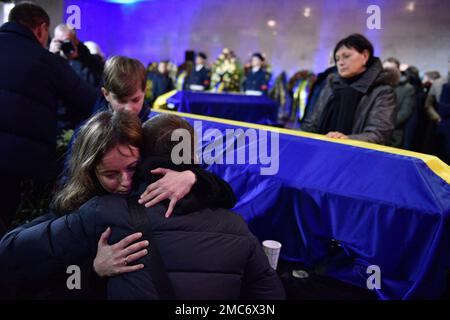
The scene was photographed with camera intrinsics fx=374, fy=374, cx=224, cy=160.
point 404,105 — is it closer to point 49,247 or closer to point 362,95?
point 362,95

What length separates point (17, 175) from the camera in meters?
1.80

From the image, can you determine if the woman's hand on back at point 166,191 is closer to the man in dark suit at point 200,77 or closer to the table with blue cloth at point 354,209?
the table with blue cloth at point 354,209

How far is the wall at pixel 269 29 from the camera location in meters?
7.16

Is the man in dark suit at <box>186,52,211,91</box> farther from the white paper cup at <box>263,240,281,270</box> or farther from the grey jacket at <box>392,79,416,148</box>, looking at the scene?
the white paper cup at <box>263,240,281,270</box>

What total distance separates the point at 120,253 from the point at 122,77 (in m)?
0.95

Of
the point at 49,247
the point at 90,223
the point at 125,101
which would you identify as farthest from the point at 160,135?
the point at 125,101

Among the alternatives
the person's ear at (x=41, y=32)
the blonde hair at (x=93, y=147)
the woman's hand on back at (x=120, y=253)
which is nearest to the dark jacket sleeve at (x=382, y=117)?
the blonde hair at (x=93, y=147)

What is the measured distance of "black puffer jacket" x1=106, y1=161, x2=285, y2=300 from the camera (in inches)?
35.5

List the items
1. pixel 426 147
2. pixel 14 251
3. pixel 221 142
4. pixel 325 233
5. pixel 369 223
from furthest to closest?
pixel 426 147
pixel 221 142
pixel 325 233
pixel 369 223
pixel 14 251

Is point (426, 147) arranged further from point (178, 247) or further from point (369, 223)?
point (178, 247)

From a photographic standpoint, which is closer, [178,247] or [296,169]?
[178,247]

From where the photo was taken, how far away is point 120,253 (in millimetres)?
896

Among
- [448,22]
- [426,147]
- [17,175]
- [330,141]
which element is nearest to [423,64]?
[448,22]

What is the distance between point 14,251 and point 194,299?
517 millimetres
